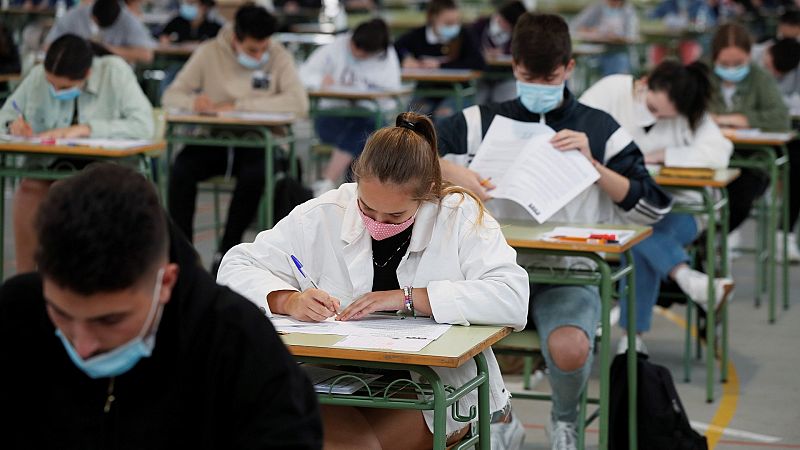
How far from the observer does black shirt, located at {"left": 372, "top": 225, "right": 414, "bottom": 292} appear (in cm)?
332

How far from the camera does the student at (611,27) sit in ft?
46.2

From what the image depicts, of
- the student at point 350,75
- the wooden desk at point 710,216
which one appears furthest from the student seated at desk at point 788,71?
the wooden desk at point 710,216

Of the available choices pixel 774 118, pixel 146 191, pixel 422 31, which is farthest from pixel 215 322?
pixel 422 31

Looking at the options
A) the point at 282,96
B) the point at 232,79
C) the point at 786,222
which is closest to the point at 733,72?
the point at 786,222

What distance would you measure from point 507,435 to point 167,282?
2.42 m

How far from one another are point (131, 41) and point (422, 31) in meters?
2.35

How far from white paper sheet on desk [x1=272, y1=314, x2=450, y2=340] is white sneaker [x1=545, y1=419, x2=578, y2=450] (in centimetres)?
112

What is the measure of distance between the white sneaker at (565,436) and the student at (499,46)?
6963 millimetres

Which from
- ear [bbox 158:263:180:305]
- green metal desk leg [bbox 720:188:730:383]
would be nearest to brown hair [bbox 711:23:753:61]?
green metal desk leg [bbox 720:188:730:383]

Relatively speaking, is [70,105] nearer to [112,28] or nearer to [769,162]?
[769,162]

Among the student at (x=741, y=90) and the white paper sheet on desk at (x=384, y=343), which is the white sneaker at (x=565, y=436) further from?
the student at (x=741, y=90)

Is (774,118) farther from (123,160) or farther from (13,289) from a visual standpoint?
(13,289)

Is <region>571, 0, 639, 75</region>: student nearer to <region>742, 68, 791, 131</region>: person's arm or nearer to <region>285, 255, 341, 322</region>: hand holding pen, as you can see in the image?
<region>742, 68, 791, 131</region>: person's arm

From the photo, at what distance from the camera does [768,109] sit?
7.37 m
